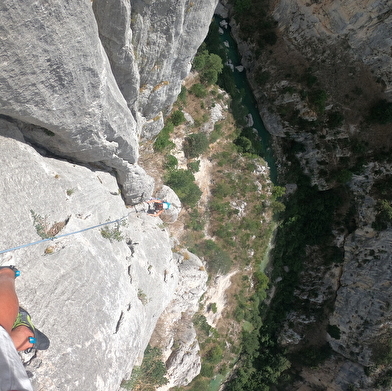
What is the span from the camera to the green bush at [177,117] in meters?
12.0

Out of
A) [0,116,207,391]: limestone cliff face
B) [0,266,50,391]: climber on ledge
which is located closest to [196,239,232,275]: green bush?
[0,116,207,391]: limestone cliff face

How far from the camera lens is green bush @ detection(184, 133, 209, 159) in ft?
41.4

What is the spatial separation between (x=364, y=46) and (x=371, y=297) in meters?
13.1

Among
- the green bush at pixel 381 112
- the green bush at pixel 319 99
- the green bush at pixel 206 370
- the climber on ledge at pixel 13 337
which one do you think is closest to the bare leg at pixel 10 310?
the climber on ledge at pixel 13 337

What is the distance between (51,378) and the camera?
4945 millimetres

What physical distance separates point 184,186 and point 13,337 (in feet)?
28.8

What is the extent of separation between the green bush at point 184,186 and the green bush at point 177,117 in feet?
7.33

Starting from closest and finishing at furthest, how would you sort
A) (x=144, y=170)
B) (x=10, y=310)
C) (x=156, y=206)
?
(x=10, y=310) < (x=144, y=170) < (x=156, y=206)

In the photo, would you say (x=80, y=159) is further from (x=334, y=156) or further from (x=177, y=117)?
(x=334, y=156)

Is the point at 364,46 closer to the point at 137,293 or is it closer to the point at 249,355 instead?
the point at 137,293

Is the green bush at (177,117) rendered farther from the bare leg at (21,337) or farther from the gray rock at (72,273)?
the bare leg at (21,337)

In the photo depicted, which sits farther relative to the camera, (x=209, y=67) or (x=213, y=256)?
(x=209, y=67)

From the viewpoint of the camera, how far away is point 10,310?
3807mm

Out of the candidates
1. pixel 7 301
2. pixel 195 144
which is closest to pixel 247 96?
pixel 195 144
